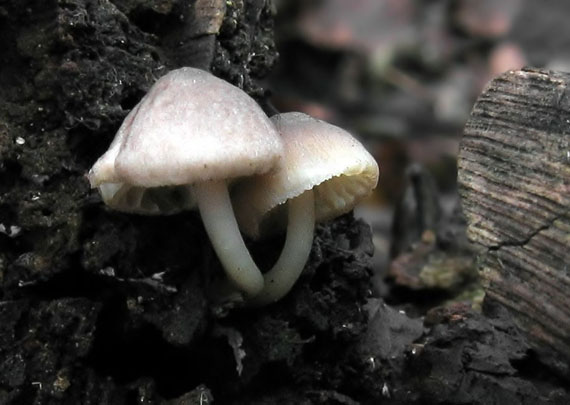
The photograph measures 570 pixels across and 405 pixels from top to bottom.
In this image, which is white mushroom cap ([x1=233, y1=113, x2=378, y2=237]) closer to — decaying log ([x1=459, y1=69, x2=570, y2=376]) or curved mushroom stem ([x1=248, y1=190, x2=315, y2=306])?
curved mushroom stem ([x1=248, y1=190, x2=315, y2=306])

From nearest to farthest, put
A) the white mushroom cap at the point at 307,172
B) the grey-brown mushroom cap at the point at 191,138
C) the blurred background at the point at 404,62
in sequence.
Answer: the grey-brown mushroom cap at the point at 191,138
the white mushroom cap at the point at 307,172
the blurred background at the point at 404,62

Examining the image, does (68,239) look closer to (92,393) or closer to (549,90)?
(92,393)

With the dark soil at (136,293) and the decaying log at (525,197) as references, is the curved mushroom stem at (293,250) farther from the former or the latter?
the decaying log at (525,197)

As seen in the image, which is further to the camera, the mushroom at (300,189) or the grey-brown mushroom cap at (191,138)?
the mushroom at (300,189)

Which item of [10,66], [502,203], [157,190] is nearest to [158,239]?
[157,190]

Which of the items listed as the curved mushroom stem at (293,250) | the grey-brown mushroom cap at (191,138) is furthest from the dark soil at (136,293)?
the grey-brown mushroom cap at (191,138)

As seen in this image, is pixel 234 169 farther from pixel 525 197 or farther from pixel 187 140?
pixel 525 197
